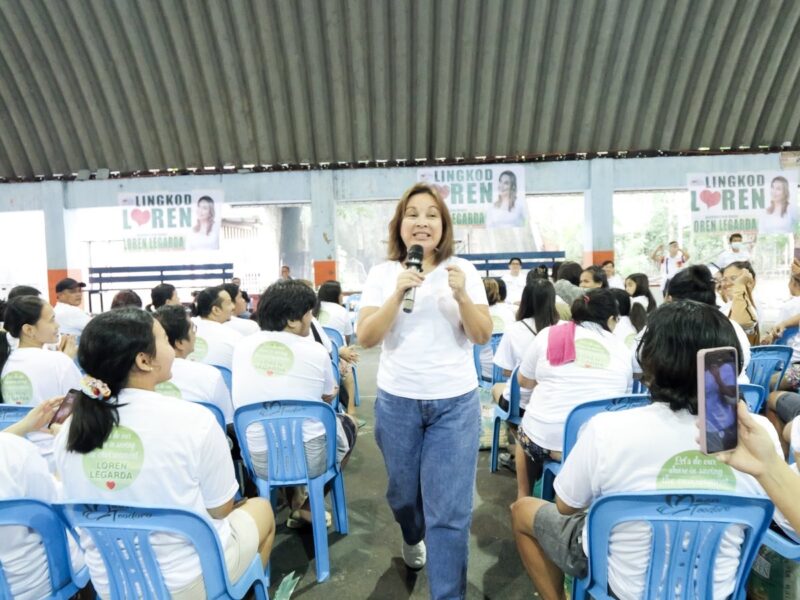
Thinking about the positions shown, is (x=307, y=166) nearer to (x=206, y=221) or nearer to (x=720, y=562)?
(x=206, y=221)

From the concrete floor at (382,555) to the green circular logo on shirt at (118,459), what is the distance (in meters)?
1.17

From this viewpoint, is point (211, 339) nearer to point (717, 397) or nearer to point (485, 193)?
point (717, 397)

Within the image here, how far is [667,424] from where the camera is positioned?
4.69 feet

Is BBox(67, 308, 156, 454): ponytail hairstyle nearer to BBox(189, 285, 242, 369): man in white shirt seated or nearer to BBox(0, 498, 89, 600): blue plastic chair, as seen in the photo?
BBox(0, 498, 89, 600): blue plastic chair

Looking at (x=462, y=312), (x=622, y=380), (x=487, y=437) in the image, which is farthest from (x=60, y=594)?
(x=487, y=437)

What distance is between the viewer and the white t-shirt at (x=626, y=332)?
3695 millimetres

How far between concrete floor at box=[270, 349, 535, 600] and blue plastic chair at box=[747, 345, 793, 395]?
67.8 inches

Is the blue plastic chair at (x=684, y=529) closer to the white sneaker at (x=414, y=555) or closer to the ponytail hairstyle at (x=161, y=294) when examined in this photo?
the white sneaker at (x=414, y=555)

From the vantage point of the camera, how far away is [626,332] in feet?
12.7

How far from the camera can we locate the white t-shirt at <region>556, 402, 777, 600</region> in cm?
142

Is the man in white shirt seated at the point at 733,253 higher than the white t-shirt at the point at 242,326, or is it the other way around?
the man in white shirt seated at the point at 733,253

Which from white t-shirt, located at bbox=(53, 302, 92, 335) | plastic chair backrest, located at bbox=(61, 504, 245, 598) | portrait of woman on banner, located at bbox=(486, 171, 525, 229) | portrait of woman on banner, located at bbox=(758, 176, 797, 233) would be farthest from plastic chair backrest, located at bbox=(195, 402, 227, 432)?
portrait of woman on banner, located at bbox=(758, 176, 797, 233)

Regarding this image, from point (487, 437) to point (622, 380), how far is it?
1497 millimetres

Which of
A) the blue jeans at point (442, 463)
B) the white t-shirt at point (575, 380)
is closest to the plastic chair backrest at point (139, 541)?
the blue jeans at point (442, 463)
